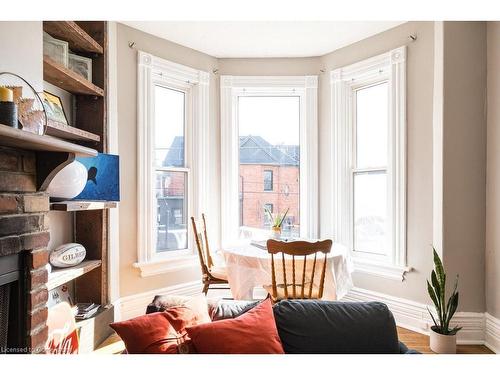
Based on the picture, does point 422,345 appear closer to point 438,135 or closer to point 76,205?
point 438,135

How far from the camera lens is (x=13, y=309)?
1590mm

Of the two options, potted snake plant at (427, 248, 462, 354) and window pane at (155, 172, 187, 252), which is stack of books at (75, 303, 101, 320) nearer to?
window pane at (155, 172, 187, 252)

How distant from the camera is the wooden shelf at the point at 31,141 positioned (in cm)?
122

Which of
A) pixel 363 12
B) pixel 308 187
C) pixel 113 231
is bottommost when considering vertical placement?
pixel 113 231

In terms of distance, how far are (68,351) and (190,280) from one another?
168 centimetres

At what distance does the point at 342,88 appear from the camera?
361 cm

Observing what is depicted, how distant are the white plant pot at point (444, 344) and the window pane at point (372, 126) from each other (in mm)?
1595

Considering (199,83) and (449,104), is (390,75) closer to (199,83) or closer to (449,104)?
(449,104)

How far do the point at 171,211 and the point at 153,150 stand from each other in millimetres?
687

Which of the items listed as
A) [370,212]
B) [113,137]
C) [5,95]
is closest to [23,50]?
[5,95]

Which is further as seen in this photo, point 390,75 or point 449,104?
point 390,75

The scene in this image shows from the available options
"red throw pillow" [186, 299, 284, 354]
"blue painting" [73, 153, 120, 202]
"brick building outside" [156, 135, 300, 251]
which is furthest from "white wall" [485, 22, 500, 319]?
"blue painting" [73, 153, 120, 202]
